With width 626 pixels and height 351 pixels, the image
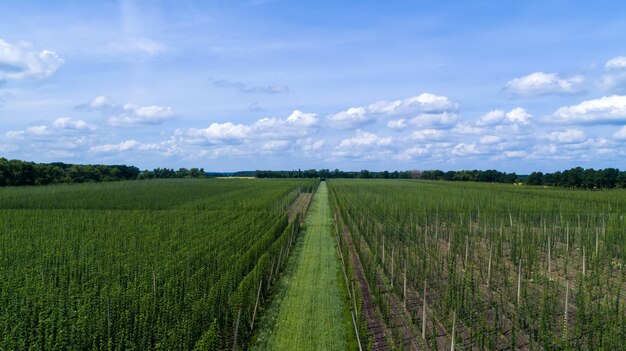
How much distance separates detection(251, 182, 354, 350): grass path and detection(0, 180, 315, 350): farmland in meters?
0.55

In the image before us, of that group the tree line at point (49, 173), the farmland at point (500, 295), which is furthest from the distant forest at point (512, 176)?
the tree line at point (49, 173)

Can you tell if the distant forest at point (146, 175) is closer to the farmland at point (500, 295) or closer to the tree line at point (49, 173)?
the tree line at point (49, 173)

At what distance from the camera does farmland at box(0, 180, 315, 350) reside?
8.31 meters

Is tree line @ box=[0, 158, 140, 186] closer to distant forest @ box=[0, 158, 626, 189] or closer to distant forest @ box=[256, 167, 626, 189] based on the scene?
distant forest @ box=[0, 158, 626, 189]

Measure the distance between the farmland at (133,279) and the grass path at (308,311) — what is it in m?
0.55

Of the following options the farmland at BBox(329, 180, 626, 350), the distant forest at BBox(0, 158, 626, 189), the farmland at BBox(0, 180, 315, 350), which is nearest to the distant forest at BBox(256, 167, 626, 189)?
the distant forest at BBox(0, 158, 626, 189)

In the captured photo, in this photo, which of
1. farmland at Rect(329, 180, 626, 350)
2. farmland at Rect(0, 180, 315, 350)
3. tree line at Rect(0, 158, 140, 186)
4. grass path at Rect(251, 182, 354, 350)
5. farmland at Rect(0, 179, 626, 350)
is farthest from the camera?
tree line at Rect(0, 158, 140, 186)

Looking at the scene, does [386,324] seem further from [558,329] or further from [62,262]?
[62,262]

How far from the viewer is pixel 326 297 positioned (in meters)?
13.1

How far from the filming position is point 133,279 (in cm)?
1244

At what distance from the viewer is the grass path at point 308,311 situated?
32.3 feet

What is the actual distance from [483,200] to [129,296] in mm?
35172

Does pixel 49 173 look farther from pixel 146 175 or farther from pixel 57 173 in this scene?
pixel 146 175

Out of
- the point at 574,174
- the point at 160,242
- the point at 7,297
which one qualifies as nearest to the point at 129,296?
the point at 7,297
